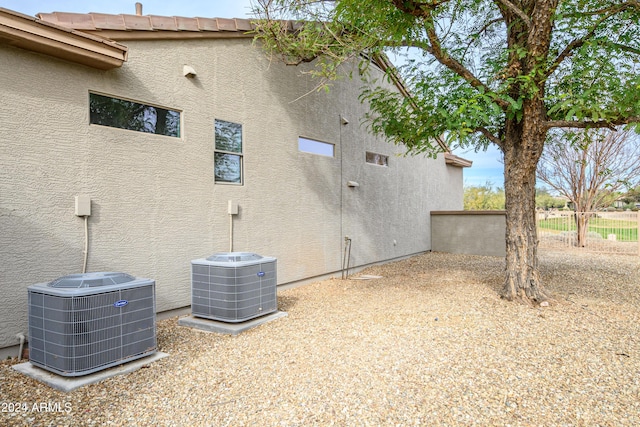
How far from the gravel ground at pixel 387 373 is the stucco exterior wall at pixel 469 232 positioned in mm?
6903

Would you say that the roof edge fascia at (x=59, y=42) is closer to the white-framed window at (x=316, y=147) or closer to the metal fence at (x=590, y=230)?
the white-framed window at (x=316, y=147)

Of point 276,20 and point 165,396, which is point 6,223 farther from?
→ point 276,20

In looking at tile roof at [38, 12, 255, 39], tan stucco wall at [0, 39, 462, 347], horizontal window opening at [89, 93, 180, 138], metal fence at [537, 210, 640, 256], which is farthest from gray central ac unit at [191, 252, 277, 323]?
metal fence at [537, 210, 640, 256]

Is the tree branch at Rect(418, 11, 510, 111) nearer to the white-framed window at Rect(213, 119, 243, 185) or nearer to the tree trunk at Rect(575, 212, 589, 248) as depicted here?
the white-framed window at Rect(213, 119, 243, 185)

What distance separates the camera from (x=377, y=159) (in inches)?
416

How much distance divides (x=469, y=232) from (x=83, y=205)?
12.3 meters

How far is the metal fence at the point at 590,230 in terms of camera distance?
14.6 metres

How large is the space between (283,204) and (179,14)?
11.6 feet

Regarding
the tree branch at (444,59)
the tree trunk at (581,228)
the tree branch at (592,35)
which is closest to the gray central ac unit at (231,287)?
the tree branch at (444,59)

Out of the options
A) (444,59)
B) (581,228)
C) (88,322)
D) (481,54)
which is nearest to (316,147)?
(444,59)

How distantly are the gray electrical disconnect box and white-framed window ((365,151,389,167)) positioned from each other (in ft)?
23.2

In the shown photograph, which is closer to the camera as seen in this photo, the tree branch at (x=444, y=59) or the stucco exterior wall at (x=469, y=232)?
the tree branch at (x=444, y=59)

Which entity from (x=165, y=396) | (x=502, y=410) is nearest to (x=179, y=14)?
(x=165, y=396)

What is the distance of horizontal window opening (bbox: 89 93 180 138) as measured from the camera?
4.59 m
